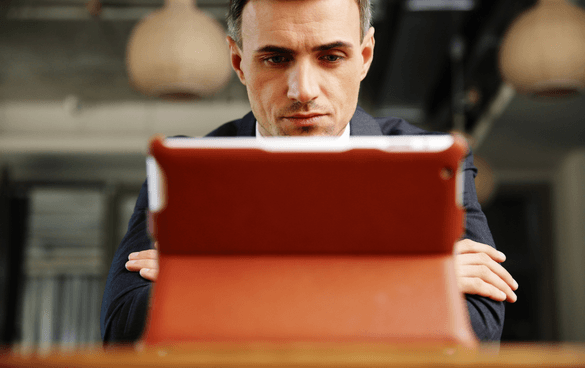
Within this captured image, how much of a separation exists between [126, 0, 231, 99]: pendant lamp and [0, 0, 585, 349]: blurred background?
5.91 feet

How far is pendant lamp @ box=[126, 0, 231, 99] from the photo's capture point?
176 cm

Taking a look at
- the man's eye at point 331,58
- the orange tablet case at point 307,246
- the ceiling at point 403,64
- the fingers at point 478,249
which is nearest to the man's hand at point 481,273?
the fingers at point 478,249

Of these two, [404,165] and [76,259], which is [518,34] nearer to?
[404,165]

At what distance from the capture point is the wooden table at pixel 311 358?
1.21ft

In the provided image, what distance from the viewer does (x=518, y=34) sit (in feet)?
6.58

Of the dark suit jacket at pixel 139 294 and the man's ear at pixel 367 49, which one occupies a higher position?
the man's ear at pixel 367 49

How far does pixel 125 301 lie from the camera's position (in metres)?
0.97

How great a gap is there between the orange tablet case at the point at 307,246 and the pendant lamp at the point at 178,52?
1.22 metres

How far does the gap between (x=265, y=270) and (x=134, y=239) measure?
1.79 feet

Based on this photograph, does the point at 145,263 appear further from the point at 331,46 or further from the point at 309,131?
the point at 331,46

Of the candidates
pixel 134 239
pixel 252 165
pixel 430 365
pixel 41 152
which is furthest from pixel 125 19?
pixel 430 365

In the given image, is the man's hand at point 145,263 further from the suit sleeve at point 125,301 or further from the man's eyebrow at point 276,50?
the man's eyebrow at point 276,50

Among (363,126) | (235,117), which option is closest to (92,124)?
(235,117)

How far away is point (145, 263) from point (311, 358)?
0.66 meters
